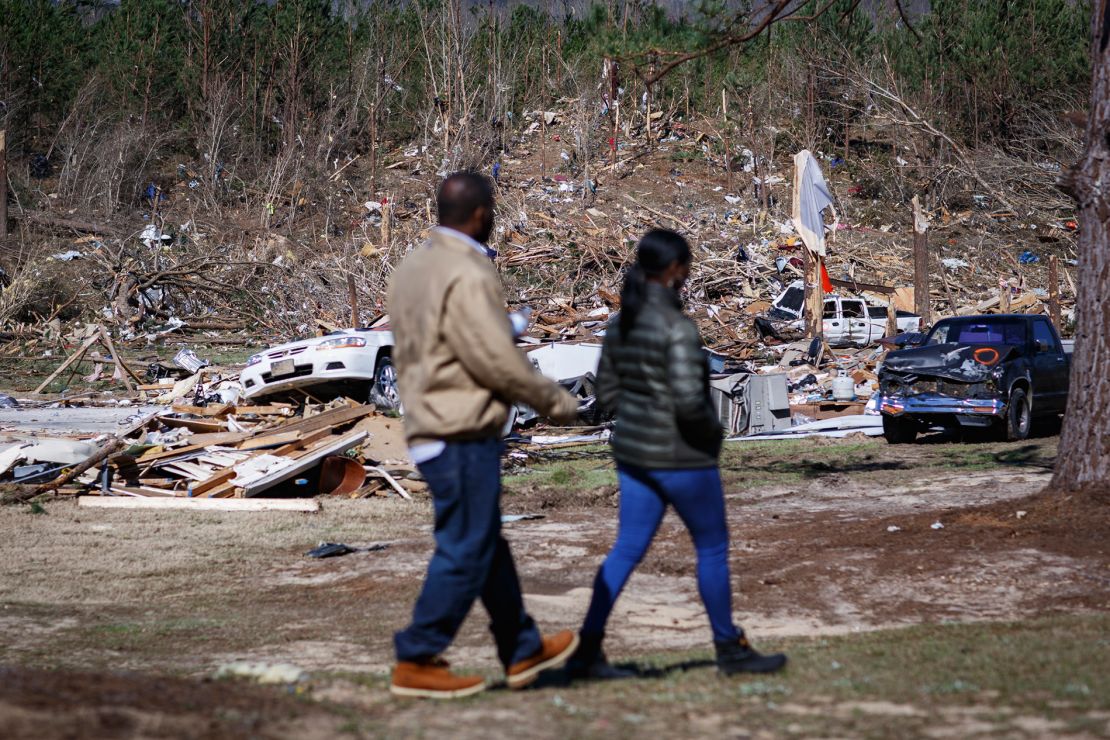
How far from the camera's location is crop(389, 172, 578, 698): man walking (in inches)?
172

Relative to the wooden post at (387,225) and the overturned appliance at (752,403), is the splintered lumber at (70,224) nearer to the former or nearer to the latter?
the wooden post at (387,225)

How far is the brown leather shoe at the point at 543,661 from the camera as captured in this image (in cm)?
472

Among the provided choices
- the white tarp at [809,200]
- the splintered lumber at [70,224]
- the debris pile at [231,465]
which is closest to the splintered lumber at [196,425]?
the debris pile at [231,465]

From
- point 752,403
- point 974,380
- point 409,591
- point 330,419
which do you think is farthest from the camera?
point 752,403

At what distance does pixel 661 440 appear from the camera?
4.75 m

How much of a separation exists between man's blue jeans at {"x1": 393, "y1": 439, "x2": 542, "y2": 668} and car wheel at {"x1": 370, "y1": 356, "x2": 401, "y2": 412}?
12.8m

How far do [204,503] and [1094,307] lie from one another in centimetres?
777

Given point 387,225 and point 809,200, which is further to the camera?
point 387,225

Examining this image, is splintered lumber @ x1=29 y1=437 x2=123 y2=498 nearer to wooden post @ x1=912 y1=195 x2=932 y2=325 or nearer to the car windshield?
the car windshield

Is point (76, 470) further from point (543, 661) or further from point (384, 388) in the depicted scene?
point (543, 661)

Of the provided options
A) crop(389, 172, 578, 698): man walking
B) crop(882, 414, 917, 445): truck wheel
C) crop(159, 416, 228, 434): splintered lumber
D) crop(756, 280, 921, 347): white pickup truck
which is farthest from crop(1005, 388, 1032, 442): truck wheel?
crop(756, 280, 921, 347): white pickup truck

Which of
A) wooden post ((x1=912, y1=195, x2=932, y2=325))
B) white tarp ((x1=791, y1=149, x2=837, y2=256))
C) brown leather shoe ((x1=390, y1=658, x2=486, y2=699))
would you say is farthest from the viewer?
wooden post ((x1=912, y1=195, x2=932, y2=325))

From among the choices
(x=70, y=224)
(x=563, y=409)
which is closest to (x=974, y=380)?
(x=563, y=409)

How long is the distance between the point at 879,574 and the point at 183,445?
8235mm
